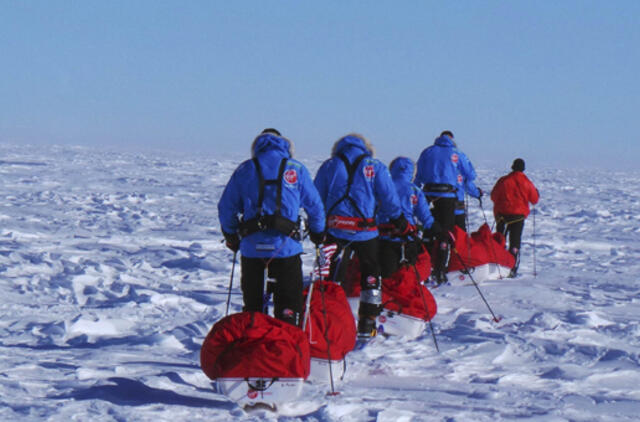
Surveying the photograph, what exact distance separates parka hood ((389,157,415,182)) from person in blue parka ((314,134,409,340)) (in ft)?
4.73

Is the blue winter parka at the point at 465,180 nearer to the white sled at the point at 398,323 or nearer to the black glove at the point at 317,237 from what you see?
the white sled at the point at 398,323

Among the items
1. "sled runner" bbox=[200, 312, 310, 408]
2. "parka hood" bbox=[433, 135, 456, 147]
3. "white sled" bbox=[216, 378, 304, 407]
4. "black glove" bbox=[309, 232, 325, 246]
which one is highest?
"parka hood" bbox=[433, 135, 456, 147]

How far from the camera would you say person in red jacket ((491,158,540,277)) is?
8.97 metres

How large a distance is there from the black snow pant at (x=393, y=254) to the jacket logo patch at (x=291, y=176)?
85.5 inches

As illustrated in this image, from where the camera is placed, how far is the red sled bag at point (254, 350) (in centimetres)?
333

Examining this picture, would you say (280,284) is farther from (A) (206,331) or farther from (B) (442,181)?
(B) (442,181)

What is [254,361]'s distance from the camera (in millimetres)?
3326

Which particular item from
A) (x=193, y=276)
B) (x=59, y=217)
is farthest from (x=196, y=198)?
(x=193, y=276)

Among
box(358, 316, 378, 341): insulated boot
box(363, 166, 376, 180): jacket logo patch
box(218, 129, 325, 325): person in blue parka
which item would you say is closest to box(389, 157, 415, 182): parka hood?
box(363, 166, 376, 180): jacket logo patch

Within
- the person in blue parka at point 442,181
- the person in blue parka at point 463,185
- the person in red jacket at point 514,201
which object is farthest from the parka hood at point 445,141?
the person in red jacket at point 514,201

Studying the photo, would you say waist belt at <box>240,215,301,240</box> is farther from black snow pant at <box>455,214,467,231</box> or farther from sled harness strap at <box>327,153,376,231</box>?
black snow pant at <box>455,214,467,231</box>

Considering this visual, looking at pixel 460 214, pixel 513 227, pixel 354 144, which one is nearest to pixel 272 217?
pixel 354 144

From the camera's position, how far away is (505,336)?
5500 millimetres

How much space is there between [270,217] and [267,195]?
13 centimetres
